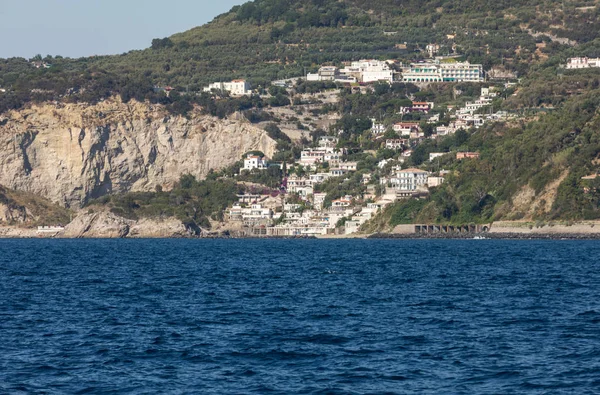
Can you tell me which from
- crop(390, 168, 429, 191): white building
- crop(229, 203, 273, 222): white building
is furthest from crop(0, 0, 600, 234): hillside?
crop(229, 203, 273, 222): white building

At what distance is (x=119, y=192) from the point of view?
530ft

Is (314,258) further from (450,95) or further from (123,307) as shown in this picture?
(450,95)

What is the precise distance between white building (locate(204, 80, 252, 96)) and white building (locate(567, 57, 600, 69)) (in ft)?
163

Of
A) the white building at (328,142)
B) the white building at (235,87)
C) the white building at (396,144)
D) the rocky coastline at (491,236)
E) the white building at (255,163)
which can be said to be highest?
the white building at (235,87)

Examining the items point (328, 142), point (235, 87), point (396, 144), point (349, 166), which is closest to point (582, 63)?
point (396, 144)

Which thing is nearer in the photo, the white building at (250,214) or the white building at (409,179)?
the white building at (409,179)

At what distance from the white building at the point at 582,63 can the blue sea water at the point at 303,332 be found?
12367 centimetres

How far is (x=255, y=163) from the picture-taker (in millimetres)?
163000

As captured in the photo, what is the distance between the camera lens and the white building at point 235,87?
188m

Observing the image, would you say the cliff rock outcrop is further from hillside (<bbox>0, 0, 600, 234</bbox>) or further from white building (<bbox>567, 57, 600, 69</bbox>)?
white building (<bbox>567, 57, 600, 69</bbox>)

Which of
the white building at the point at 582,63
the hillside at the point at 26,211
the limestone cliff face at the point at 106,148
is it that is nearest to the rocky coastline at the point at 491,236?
the limestone cliff face at the point at 106,148

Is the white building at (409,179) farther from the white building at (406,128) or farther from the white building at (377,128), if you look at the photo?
the white building at (377,128)

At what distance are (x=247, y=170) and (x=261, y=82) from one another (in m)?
37.9

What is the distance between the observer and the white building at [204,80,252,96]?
7397 inches
